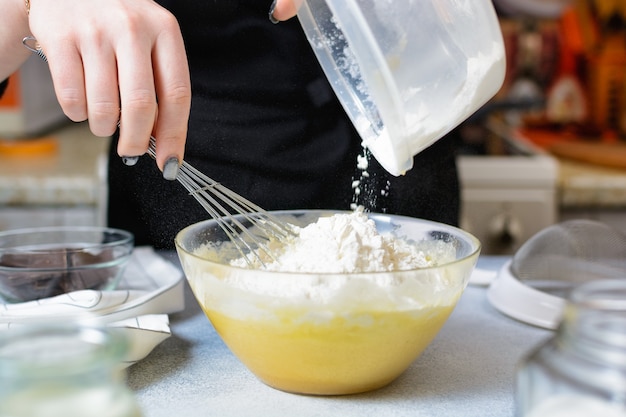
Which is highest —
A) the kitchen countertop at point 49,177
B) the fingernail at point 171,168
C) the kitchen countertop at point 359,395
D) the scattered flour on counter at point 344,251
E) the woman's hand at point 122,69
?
the woman's hand at point 122,69

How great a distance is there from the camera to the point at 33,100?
200 centimetres

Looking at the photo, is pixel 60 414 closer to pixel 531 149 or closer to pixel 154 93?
pixel 154 93

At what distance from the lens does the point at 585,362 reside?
0.41m

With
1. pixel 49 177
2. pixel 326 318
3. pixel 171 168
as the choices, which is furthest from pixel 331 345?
pixel 49 177

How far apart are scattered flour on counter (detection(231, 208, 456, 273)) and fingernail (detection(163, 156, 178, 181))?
109 mm

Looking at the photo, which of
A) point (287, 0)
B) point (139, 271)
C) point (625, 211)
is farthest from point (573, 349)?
point (625, 211)

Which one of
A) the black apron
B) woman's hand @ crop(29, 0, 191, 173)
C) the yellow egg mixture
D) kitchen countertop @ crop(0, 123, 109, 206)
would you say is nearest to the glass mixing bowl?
the yellow egg mixture

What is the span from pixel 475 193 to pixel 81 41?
3.86 ft

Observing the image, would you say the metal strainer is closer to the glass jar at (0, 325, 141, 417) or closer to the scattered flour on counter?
the scattered flour on counter

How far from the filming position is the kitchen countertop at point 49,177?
5.36 ft

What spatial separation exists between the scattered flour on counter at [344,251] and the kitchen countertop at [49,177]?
3.12 ft

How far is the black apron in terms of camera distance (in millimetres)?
1067

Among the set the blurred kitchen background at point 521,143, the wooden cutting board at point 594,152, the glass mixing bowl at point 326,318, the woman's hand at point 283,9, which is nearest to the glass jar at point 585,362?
the glass mixing bowl at point 326,318

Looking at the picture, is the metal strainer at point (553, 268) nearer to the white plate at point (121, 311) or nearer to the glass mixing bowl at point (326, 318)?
the glass mixing bowl at point (326, 318)
